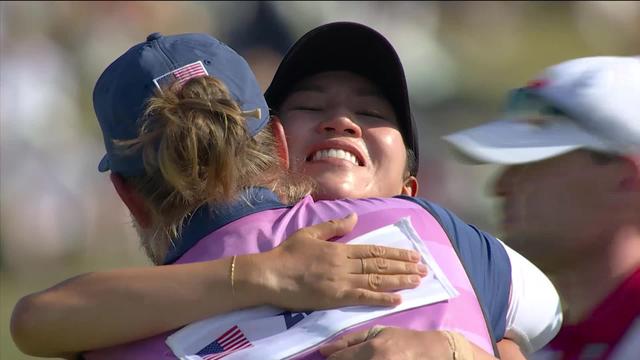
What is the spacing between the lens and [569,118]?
2.19 m

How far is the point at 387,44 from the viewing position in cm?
231

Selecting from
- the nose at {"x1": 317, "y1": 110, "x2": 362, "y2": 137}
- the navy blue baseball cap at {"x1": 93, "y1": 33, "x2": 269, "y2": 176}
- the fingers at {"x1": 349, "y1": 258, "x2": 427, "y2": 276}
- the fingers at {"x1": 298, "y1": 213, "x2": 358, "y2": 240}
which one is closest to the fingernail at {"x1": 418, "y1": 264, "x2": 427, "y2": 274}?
the fingers at {"x1": 349, "y1": 258, "x2": 427, "y2": 276}

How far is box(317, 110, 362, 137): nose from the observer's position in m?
2.24

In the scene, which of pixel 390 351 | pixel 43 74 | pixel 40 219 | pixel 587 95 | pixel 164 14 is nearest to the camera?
pixel 390 351

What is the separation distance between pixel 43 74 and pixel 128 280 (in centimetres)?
592

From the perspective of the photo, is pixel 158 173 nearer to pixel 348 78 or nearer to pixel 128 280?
pixel 128 280

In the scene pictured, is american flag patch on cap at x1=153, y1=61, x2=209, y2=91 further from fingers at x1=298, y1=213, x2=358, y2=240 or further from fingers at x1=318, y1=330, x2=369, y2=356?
fingers at x1=318, y1=330, x2=369, y2=356

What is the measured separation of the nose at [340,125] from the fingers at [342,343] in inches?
27.5

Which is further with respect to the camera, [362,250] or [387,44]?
[387,44]

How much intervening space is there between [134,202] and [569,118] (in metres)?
0.91

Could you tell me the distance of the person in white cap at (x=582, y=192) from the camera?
2125mm

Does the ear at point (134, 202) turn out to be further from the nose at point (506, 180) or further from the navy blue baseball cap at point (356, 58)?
the nose at point (506, 180)

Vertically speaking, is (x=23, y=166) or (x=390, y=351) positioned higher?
(x=390, y=351)

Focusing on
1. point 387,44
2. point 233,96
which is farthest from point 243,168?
point 387,44
